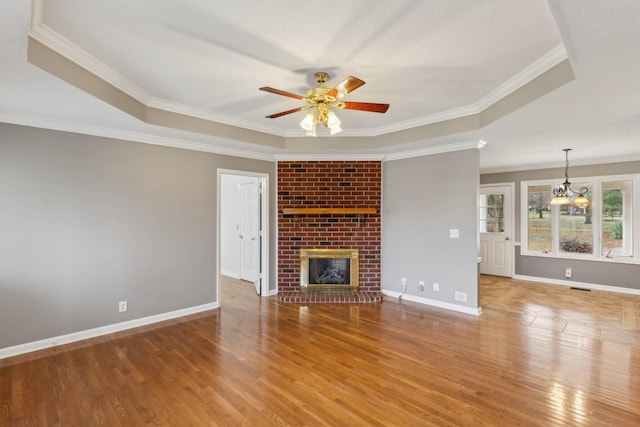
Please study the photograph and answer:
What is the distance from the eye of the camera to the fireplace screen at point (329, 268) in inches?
199

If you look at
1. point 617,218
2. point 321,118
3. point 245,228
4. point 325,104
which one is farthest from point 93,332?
point 617,218

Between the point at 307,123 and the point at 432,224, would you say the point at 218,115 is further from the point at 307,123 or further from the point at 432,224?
the point at 432,224

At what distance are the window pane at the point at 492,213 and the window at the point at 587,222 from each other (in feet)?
1.46

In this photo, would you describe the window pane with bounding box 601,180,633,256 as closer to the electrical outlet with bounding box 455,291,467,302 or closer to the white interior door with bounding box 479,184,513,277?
the white interior door with bounding box 479,184,513,277

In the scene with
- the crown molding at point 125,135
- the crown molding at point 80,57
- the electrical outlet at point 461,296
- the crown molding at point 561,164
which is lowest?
the electrical outlet at point 461,296

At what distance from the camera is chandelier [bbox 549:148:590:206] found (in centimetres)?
541

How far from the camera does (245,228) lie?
5855mm

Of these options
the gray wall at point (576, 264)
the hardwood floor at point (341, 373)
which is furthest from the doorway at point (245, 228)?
the gray wall at point (576, 264)

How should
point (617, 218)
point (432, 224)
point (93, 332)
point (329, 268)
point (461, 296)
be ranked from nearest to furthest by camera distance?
point (93, 332)
point (461, 296)
point (432, 224)
point (329, 268)
point (617, 218)

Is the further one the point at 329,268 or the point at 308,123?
the point at 329,268

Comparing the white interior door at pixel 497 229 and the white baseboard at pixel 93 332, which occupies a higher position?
the white interior door at pixel 497 229

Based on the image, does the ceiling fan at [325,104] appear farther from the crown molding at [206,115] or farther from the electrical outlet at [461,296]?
the electrical outlet at [461,296]

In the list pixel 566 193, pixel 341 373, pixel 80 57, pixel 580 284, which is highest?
pixel 80 57

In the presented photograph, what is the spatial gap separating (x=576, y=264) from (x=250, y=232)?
613cm
